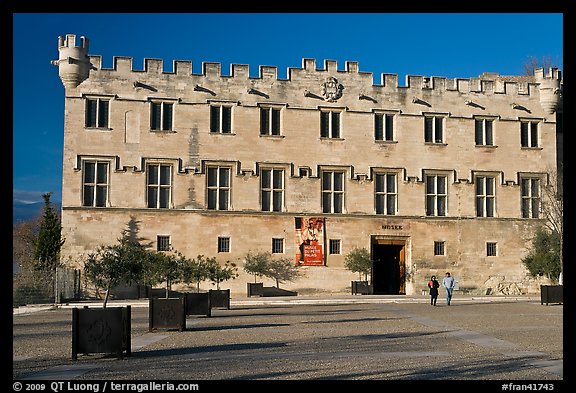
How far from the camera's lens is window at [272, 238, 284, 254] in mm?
41250

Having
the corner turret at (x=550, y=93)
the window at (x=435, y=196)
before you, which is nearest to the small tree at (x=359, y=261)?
the window at (x=435, y=196)

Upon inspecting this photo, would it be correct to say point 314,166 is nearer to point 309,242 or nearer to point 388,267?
point 309,242

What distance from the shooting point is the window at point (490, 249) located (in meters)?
44.0

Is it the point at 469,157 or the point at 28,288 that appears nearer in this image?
the point at 28,288

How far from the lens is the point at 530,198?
4500 cm

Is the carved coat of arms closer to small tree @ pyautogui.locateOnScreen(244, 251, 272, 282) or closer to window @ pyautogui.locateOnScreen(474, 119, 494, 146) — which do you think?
window @ pyautogui.locateOnScreen(474, 119, 494, 146)

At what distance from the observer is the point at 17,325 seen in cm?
2269

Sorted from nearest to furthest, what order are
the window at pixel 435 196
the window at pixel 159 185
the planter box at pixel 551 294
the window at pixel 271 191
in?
1. the planter box at pixel 551 294
2. the window at pixel 159 185
3. the window at pixel 271 191
4. the window at pixel 435 196

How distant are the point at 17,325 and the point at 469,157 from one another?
2864cm

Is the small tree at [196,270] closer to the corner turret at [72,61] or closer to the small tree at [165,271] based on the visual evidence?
the small tree at [165,271]

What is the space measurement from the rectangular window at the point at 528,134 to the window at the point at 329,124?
10962 mm

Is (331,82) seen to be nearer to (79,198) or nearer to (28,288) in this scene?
(79,198)
